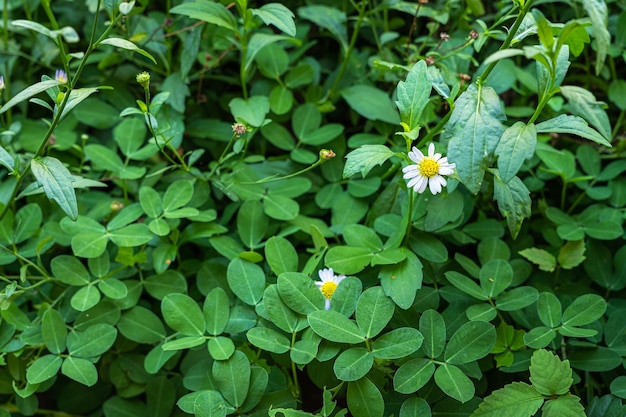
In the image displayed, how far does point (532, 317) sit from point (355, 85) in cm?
68

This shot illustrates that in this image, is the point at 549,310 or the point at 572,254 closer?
the point at 549,310

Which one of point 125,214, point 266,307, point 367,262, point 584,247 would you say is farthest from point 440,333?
point 125,214

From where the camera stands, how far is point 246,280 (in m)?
1.19

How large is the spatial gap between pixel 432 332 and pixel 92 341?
0.62 metres

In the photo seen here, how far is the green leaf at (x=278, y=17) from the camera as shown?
1.23 m

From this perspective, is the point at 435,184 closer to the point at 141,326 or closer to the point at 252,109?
the point at 252,109

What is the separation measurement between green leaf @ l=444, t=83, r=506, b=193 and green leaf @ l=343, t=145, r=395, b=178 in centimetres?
12

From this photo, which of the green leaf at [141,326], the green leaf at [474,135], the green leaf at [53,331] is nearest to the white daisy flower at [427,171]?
the green leaf at [474,135]

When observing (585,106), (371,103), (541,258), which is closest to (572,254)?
(541,258)

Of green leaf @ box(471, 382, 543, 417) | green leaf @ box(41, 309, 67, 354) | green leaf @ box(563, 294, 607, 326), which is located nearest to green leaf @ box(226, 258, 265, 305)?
green leaf @ box(41, 309, 67, 354)

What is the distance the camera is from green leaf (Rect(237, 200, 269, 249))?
4.24 ft

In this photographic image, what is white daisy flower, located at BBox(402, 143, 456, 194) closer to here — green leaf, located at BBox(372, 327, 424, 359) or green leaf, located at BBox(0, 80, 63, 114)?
green leaf, located at BBox(372, 327, 424, 359)

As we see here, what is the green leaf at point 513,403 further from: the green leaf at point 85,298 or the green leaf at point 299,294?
the green leaf at point 85,298

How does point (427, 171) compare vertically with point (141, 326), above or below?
above
